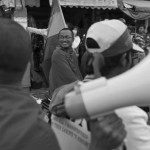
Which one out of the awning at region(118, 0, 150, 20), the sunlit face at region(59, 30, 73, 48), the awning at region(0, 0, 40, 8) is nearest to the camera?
the sunlit face at region(59, 30, 73, 48)

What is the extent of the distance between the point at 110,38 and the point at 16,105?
1.28 feet

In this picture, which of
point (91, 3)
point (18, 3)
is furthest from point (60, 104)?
point (91, 3)

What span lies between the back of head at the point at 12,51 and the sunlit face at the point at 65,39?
11.1 feet

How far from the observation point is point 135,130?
1.20 meters

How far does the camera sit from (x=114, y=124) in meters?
1.07

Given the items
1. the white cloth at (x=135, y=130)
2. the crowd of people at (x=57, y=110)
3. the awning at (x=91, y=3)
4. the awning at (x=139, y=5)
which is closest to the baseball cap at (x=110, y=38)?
the crowd of people at (x=57, y=110)

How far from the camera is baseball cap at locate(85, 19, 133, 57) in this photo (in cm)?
124

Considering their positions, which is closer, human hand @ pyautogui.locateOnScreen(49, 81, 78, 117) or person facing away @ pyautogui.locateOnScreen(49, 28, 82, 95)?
human hand @ pyautogui.locateOnScreen(49, 81, 78, 117)

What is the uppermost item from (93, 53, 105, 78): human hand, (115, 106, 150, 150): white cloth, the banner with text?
(93, 53, 105, 78): human hand

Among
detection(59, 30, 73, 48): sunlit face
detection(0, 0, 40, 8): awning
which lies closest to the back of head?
detection(59, 30, 73, 48): sunlit face

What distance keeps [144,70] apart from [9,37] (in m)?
0.45

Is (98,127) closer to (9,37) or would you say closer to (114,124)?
(114,124)

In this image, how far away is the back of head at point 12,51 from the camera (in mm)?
1184

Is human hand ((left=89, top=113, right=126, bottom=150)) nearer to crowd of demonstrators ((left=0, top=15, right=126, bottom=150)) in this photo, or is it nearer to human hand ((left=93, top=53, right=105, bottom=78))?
crowd of demonstrators ((left=0, top=15, right=126, bottom=150))
